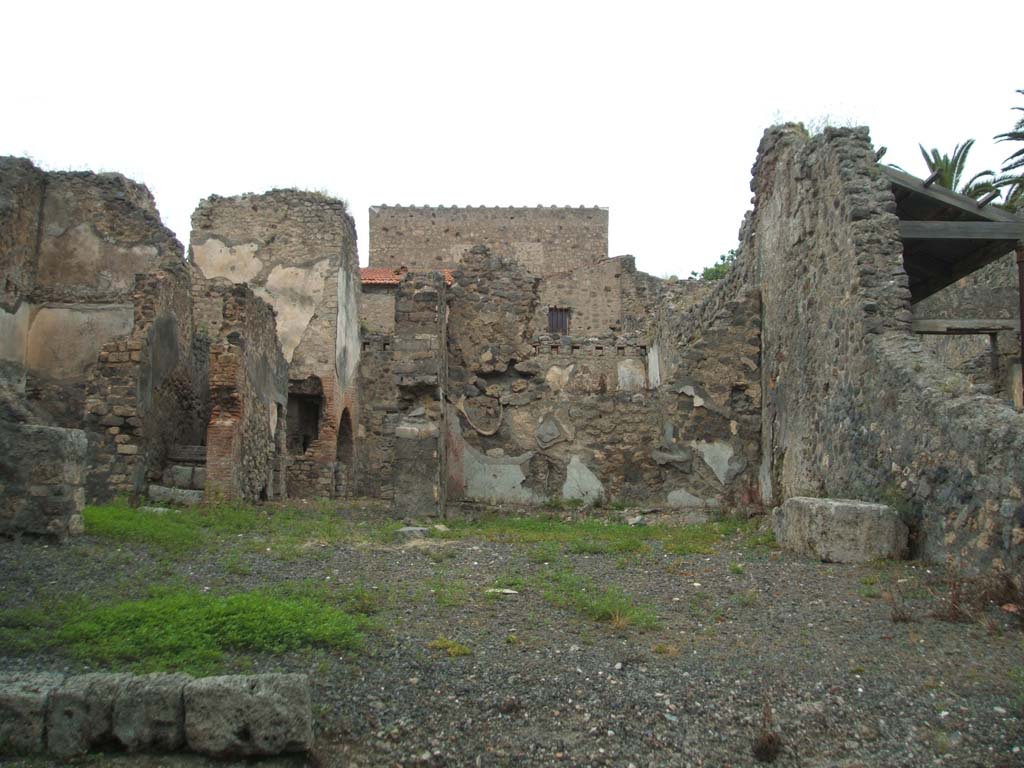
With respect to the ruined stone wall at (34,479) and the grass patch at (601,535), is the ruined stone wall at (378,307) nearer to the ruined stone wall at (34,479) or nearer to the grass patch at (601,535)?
the grass patch at (601,535)

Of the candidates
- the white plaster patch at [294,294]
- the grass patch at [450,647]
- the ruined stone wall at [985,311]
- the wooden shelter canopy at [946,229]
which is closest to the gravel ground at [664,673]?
the grass patch at [450,647]

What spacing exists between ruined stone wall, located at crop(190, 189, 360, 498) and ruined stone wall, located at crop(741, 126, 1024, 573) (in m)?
10.0

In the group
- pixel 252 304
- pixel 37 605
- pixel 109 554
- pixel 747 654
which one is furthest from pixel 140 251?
pixel 747 654

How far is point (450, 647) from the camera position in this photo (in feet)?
14.7

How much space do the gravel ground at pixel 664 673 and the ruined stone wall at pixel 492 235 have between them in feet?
94.0

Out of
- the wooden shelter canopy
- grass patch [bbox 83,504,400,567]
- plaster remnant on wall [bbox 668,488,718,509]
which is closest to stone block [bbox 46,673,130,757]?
grass patch [bbox 83,504,400,567]

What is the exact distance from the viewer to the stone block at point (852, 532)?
6.46 meters

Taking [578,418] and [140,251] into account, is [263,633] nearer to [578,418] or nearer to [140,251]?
[578,418]

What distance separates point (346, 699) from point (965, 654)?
9.58 ft

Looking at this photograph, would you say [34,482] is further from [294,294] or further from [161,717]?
[294,294]

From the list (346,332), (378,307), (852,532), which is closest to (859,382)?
(852,532)

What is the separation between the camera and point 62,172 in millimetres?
15711

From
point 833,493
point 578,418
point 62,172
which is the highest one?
point 62,172

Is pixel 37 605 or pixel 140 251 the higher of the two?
pixel 140 251
